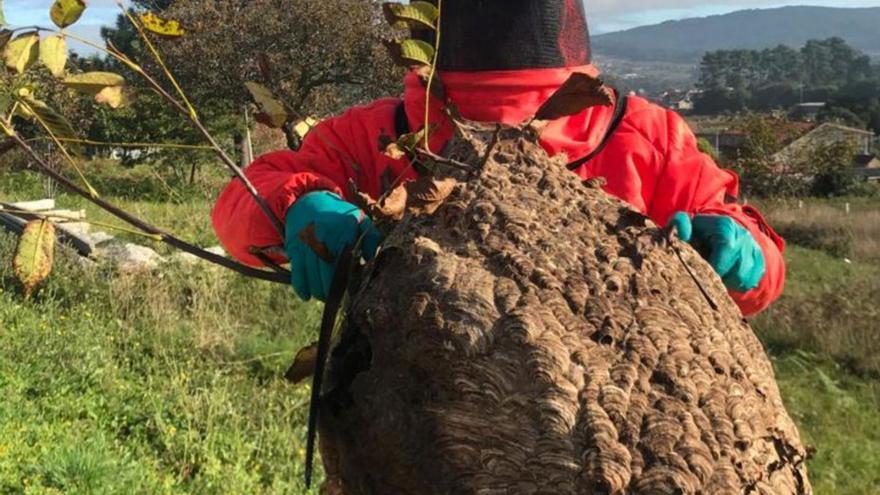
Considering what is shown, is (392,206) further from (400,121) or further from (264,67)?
(400,121)

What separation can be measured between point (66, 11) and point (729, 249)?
1.03 m

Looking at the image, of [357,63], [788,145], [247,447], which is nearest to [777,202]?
[788,145]

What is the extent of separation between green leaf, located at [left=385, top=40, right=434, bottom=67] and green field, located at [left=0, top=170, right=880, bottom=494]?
2128 mm

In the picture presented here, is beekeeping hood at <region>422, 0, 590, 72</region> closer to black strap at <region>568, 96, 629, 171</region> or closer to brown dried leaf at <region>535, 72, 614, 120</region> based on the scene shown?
black strap at <region>568, 96, 629, 171</region>

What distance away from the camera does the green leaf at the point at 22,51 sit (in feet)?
4.36

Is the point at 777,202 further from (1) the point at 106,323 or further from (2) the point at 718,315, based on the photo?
(2) the point at 718,315

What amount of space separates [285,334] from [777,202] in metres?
21.5

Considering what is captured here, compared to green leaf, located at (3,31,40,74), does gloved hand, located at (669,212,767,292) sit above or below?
below

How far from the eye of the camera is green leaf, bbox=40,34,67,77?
4.39 ft

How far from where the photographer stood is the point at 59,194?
13.6m

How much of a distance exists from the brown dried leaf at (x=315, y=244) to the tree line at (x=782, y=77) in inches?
3236

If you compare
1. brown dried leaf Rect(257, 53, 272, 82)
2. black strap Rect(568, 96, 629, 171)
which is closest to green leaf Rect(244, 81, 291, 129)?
brown dried leaf Rect(257, 53, 272, 82)

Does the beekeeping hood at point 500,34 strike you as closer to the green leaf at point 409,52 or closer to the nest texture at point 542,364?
the green leaf at point 409,52

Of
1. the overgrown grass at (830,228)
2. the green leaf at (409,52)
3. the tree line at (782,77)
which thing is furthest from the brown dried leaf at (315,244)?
the tree line at (782,77)
